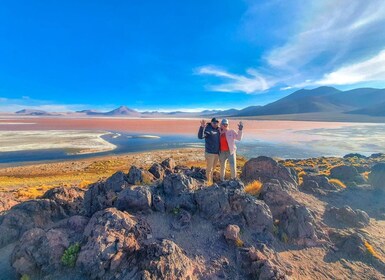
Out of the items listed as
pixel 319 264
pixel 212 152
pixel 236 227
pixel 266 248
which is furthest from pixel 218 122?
pixel 319 264

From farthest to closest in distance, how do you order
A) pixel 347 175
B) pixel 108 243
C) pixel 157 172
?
pixel 347 175
pixel 157 172
pixel 108 243

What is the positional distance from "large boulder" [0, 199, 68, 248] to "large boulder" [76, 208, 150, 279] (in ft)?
9.60

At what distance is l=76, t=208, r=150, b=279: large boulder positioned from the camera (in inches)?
231

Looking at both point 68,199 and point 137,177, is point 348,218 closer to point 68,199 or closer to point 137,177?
point 137,177

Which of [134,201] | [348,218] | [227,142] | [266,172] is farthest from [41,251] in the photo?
[266,172]

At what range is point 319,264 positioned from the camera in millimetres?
6953

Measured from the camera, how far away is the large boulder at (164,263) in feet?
18.3

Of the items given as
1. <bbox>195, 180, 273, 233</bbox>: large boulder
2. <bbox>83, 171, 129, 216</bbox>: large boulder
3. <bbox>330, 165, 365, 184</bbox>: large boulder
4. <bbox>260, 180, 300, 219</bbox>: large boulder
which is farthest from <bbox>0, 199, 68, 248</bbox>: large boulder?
<bbox>330, 165, 365, 184</bbox>: large boulder

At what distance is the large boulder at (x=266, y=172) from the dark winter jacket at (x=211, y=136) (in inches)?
145

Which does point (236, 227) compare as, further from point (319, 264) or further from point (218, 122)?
point (218, 122)

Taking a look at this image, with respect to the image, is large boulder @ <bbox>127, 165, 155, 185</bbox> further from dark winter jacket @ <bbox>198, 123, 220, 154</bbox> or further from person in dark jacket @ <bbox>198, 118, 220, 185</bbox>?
dark winter jacket @ <bbox>198, 123, 220, 154</bbox>

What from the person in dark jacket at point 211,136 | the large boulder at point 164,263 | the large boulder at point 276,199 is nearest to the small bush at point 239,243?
the large boulder at point 164,263

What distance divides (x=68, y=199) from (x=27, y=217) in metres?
1.82

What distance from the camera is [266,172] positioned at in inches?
512
